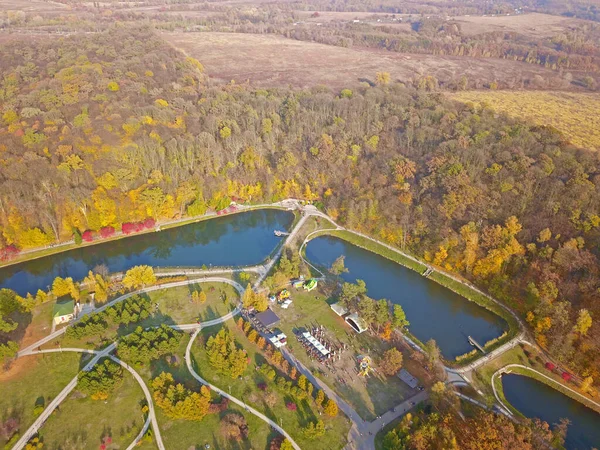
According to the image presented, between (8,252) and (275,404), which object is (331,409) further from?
(8,252)

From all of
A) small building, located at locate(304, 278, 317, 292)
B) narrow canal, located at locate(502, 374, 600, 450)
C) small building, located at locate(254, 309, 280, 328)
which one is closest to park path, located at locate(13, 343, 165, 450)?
small building, located at locate(254, 309, 280, 328)

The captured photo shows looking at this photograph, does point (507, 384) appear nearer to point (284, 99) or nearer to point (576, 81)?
point (284, 99)

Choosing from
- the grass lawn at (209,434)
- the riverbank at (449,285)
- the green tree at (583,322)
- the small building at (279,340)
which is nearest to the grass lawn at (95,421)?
the grass lawn at (209,434)

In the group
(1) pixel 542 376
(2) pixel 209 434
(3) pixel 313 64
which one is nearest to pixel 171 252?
(2) pixel 209 434

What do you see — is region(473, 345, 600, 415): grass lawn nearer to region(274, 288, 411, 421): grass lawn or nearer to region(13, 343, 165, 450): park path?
region(274, 288, 411, 421): grass lawn

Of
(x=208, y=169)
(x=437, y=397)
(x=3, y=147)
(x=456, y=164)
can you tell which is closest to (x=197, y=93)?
(x=208, y=169)
